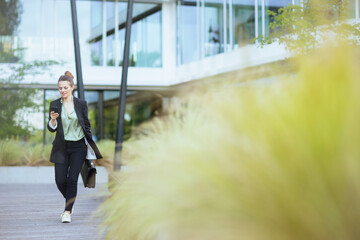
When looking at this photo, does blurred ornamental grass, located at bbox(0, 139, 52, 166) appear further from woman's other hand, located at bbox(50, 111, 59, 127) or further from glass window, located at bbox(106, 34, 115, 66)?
glass window, located at bbox(106, 34, 115, 66)

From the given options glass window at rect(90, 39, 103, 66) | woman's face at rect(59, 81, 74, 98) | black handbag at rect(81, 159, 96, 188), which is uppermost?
glass window at rect(90, 39, 103, 66)

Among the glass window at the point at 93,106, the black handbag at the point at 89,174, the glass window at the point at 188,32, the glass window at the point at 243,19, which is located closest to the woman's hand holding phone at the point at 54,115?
the black handbag at the point at 89,174

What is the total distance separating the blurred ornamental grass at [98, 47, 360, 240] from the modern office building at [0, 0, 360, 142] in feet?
49.1

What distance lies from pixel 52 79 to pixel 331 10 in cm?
1301

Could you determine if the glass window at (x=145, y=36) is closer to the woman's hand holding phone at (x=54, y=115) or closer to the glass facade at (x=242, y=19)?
the glass facade at (x=242, y=19)

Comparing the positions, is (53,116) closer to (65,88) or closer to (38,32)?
(65,88)

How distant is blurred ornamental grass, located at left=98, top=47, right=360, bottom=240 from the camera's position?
1.99 meters

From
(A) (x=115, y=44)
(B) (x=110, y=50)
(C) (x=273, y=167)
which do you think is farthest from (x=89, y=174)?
(A) (x=115, y=44)

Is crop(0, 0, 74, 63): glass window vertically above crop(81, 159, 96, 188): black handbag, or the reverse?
crop(0, 0, 74, 63): glass window

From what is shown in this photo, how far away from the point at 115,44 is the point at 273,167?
18.2 meters

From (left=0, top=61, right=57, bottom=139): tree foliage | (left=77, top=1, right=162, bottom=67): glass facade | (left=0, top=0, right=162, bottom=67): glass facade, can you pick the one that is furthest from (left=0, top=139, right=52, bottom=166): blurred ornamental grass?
(left=77, top=1, right=162, bottom=67): glass facade

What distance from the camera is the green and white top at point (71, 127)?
6.07 metres

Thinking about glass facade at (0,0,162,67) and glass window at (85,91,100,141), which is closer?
glass facade at (0,0,162,67)

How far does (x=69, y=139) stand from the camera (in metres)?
6.05
